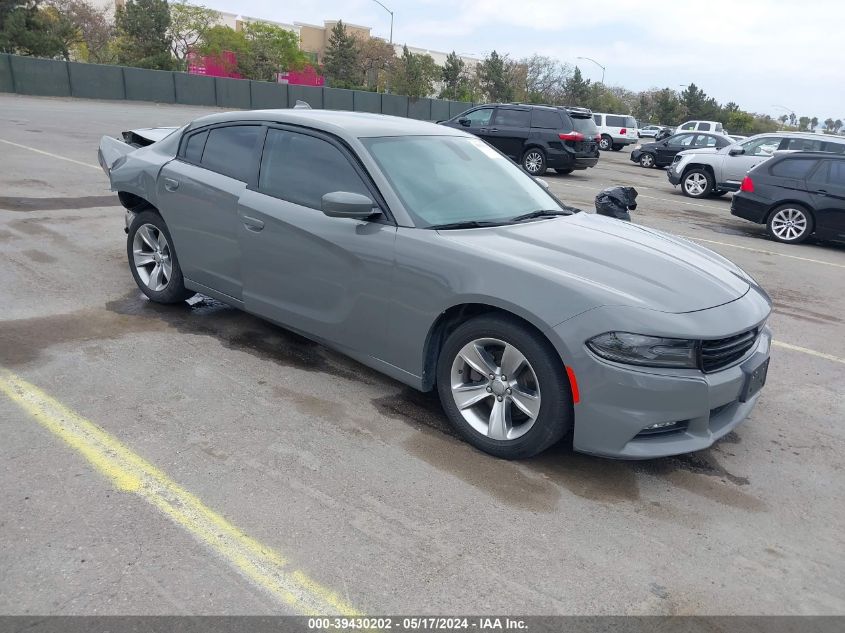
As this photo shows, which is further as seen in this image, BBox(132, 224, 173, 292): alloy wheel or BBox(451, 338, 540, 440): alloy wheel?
BBox(132, 224, 173, 292): alloy wheel

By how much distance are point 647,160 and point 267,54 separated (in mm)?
49778

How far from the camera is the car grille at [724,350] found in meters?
3.34

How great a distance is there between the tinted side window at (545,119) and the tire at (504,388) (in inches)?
637

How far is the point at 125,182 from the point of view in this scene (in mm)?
5672

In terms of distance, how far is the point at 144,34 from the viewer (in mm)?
55719

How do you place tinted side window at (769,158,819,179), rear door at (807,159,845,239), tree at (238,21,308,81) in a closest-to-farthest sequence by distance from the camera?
rear door at (807,159,845,239) < tinted side window at (769,158,819,179) < tree at (238,21,308,81)

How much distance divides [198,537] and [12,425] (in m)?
1.50

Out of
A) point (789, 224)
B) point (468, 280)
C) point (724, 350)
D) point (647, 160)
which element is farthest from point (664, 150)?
point (468, 280)

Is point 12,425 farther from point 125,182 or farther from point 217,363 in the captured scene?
point 125,182

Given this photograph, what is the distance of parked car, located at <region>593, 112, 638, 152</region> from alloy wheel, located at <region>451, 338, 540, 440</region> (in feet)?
110

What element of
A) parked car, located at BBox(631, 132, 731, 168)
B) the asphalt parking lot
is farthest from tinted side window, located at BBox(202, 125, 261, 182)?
parked car, located at BBox(631, 132, 731, 168)

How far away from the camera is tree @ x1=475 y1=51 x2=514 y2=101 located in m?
72.6

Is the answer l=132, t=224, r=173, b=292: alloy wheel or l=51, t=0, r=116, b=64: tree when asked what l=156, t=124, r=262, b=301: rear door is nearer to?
l=132, t=224, r=173, b=292: alloy wheel

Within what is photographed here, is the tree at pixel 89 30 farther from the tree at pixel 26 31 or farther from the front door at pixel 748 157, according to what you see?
the front door at pixel 748 157
